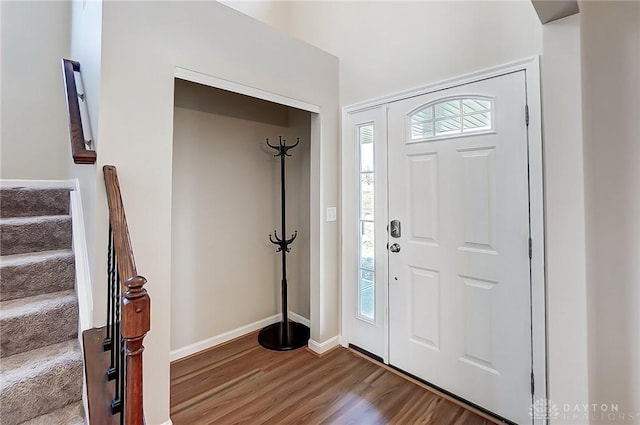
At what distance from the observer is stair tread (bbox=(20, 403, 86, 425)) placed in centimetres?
131

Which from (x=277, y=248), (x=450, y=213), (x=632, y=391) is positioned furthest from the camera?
(x=277, y=248)

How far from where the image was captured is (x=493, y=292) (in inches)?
72.1

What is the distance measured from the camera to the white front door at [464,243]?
5.68 feet

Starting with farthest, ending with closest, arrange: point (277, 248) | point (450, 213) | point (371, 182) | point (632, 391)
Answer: point (277, 248), point (371, 182), point (450, 213), point (632, 391)

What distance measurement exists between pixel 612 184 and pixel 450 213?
800 millimetres

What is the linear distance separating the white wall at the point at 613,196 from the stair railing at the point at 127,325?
1842 millimetres

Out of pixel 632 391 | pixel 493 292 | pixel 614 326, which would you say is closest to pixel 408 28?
pixel 493 292

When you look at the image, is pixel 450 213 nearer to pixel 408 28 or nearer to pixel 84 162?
pixel 408 28

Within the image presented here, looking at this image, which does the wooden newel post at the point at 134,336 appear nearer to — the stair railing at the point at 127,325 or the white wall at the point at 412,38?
the stair railing at the point at 127,325

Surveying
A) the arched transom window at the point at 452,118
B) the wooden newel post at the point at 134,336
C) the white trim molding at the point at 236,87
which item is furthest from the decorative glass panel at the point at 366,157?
the wooden newel post at the point at 134,336

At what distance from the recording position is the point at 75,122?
1643 millimetres

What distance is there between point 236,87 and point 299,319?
2.40 m

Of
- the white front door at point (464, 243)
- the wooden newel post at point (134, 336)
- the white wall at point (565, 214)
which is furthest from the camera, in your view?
the white front door at point (464, 243)

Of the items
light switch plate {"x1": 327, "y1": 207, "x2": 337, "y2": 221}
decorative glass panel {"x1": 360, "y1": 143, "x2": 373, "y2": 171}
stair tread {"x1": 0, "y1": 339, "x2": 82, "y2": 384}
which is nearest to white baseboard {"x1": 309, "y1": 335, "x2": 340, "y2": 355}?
light switch plate {"x1": 327, "y1": 207, "x2": 337, "y2": 221}
